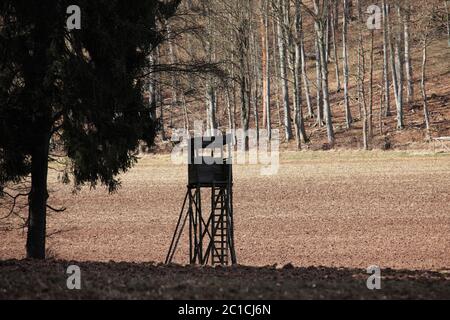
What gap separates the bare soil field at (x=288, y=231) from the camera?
1418cm

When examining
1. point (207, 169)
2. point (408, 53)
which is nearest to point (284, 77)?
point (408, 53)

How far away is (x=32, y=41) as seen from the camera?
19531 millimetres

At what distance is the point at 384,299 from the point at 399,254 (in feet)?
41.5

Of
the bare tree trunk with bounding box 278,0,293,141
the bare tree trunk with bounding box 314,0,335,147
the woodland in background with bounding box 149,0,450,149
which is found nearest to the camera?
the bare tree trunk with bounding box 314,0,335,147

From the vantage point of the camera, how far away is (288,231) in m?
28.2

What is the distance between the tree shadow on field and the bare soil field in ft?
0.10

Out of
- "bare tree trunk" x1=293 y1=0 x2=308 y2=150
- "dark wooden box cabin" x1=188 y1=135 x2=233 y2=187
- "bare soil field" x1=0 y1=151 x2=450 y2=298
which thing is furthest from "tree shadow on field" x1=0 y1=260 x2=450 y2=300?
"bare tree trunk" x1=293 y1=0 x2=308 y2=150

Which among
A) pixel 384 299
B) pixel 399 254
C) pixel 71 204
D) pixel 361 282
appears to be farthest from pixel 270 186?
pixel 384 299

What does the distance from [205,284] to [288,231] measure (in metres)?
15.0

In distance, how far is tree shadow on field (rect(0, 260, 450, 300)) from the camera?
Result: 12422 mm

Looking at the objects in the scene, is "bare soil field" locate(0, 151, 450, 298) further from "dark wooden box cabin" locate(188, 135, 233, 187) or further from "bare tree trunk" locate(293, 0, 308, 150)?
"bare tree trunk" locate(293, 0, 308, 150)

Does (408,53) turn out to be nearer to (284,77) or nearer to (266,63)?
(266,63)
